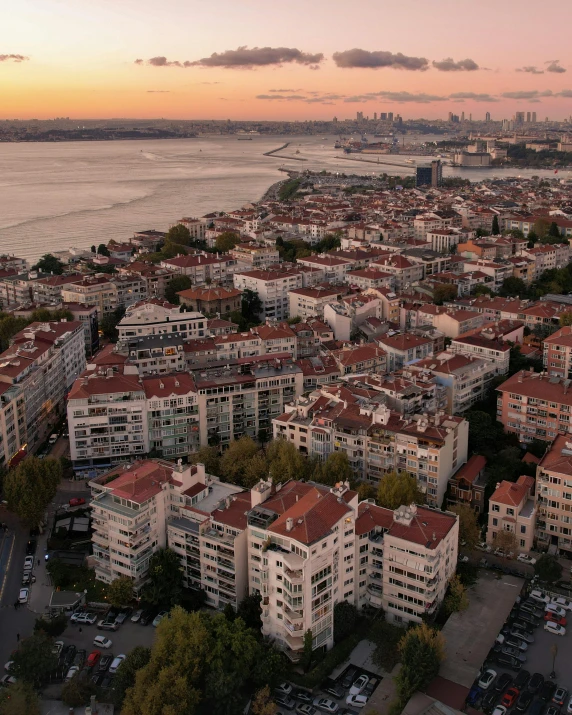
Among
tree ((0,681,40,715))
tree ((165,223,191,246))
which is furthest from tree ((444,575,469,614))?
tree ((165,223,191,246))

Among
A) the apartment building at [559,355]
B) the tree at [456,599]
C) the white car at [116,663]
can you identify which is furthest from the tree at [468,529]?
the apartment building at [559,355]

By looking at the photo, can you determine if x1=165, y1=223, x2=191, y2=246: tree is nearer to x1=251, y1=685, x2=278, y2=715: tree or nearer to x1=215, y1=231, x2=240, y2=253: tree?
x1=215, y1=231, x2=240, y2=253: tree

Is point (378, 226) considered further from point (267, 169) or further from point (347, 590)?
point (267, 169)

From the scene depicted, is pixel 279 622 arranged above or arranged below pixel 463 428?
below

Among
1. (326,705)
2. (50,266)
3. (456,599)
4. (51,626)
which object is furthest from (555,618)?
(50,266)

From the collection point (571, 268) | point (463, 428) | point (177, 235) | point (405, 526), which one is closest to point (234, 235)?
point (177, 235)

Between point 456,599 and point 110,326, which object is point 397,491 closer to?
point 456,599

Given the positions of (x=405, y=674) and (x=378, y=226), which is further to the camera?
(x=378, y=226)
